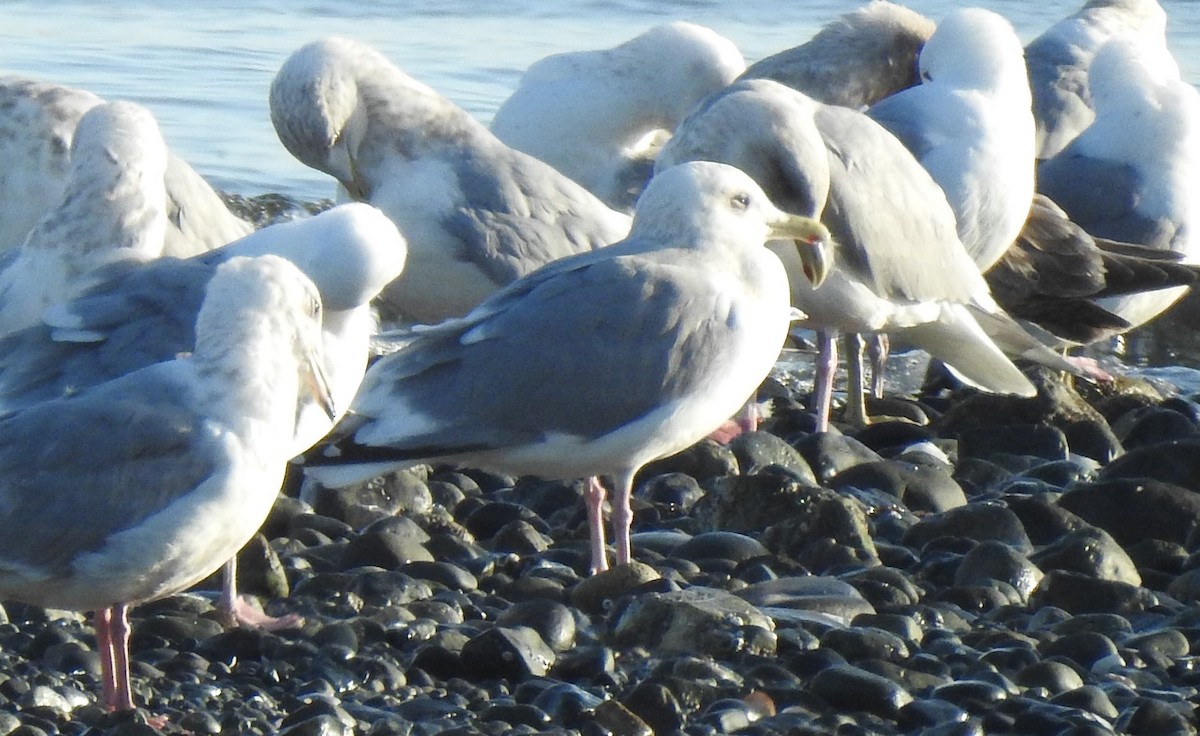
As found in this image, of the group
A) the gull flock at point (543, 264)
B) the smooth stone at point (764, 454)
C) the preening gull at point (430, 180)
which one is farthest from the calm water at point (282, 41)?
the smooth stone at point (764, 454)

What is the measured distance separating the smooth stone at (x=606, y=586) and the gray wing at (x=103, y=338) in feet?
3.70

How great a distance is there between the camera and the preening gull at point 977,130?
8211 mm

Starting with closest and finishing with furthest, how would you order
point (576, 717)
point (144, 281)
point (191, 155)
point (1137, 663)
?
point (576, 717) → point (1137, 663) → point (144, 281) → point (191, 155)

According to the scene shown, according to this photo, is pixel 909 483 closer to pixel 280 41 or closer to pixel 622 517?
pixel 622 517

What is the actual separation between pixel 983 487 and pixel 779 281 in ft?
5.41

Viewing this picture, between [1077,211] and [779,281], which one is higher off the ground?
[779,281]

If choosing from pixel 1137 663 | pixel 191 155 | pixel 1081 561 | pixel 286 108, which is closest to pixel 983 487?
pixel 1081 561

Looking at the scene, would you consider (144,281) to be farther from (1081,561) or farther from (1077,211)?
(1077,211)

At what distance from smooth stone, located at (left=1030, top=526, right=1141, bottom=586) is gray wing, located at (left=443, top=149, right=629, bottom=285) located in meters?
2.19

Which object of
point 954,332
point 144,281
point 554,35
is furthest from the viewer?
point 554,35

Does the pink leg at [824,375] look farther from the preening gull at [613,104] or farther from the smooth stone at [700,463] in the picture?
Answer: the preening gull at [613,104]

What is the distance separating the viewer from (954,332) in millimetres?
7805

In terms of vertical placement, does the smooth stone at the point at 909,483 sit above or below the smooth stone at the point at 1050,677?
below

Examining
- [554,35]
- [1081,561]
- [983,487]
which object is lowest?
[554,35]
